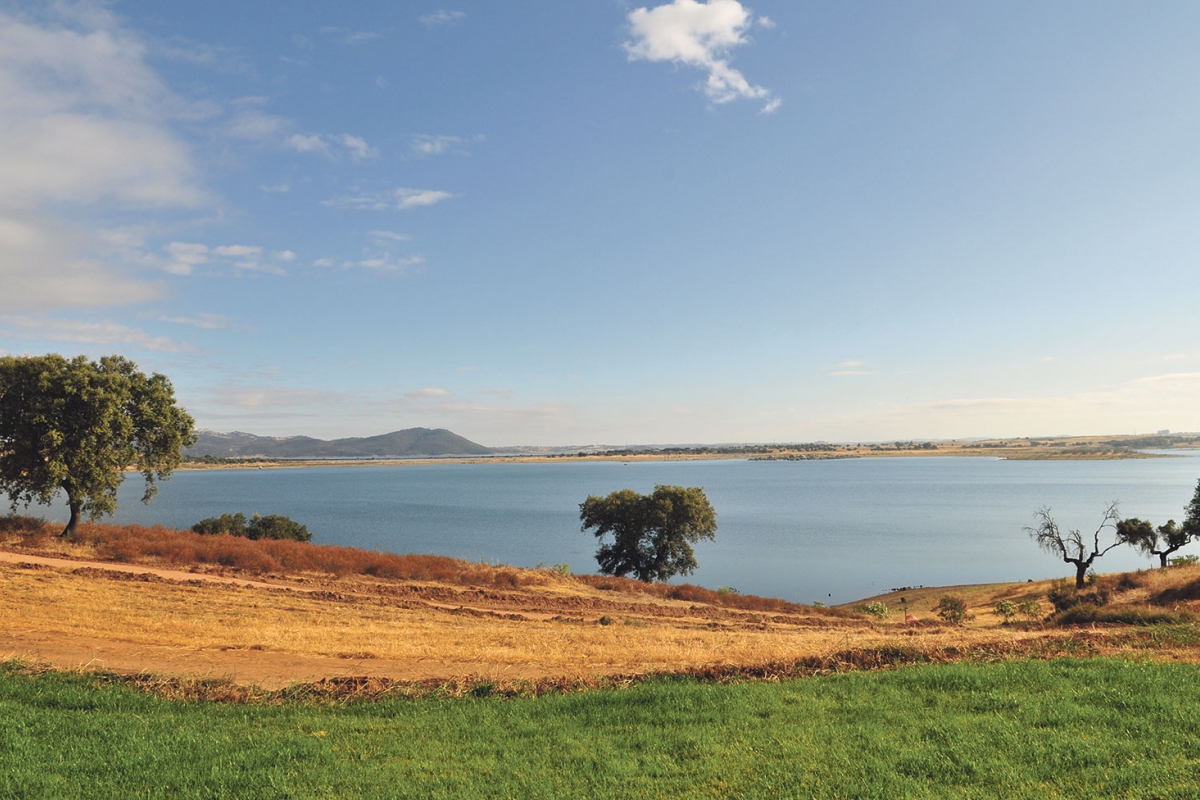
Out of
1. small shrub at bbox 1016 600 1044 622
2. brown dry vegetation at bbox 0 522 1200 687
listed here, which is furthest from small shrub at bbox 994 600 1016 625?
brown dry vegetation at bbox 0 522 1200 687

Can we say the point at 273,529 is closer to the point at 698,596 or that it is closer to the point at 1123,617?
the point at 698,596

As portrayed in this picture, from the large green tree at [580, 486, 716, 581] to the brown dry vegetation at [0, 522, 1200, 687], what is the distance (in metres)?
18.2

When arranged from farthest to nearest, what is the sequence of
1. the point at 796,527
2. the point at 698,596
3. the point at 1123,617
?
the point at 796,527, the point at 698,596, the point at 1123,617

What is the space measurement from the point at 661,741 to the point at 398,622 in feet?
50.0

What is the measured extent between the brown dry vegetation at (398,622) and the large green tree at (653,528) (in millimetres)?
18179

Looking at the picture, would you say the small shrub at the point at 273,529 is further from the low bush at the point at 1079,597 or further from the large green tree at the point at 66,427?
the low bush at the point at 1079,597

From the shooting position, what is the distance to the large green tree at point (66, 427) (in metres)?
30.9

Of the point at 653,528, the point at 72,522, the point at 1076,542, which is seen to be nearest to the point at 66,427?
the point at 72,522

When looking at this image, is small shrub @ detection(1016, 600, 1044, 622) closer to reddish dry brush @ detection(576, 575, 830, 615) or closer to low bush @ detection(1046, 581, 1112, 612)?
low bush @ detection(1046, 581, 1112, 612)

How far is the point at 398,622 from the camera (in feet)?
68.4

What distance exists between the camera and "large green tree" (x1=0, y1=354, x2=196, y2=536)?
30859 millimetres

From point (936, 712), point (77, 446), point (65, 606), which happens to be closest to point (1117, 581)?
point (936, 712)

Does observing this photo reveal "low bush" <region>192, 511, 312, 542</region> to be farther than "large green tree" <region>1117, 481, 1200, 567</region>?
No

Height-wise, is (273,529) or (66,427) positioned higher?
(66,427)
